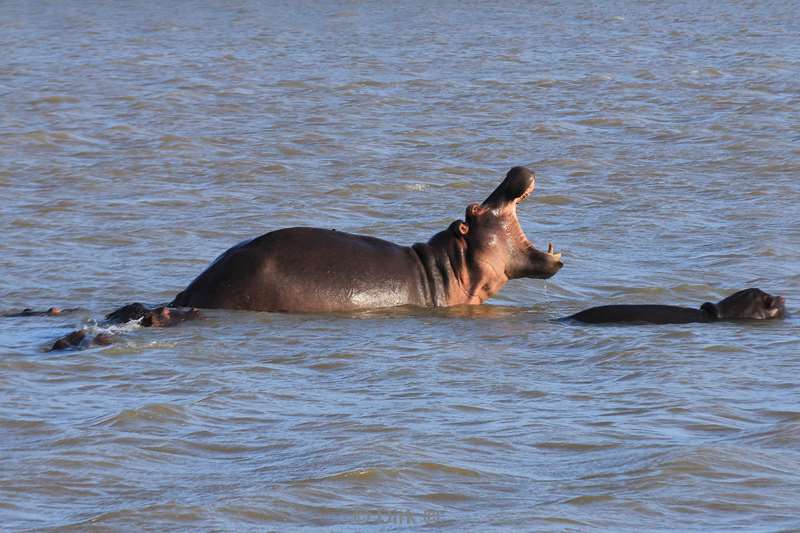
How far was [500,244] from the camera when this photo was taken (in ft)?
29.5

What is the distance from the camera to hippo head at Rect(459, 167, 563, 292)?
896 centimetres

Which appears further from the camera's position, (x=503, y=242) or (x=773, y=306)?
(x=503, y=242)

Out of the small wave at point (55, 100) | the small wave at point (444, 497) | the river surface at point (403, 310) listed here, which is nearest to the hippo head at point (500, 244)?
the river surface at point (403, 310)

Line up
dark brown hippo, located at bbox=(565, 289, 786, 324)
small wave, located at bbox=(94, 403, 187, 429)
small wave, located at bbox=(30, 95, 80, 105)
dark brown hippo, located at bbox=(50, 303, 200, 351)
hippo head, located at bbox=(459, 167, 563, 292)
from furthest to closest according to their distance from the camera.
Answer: small wave, located at bbox=(30, 95, 80, 105), hippo head, located at bbox=(459, 167, 563, 292), dark brown hippo, located at bbox=(565, 289, 786, 324), dark brown hippo, located at bbox=(50, 303, 200, 351), small wave, located at bbox=(94, 403, 187, 429)

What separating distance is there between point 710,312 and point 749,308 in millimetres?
195

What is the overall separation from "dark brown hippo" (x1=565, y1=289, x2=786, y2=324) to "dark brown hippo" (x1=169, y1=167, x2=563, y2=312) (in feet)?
2.05

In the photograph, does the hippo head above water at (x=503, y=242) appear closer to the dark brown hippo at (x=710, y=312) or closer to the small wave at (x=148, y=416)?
the dark brown hippo at (x=710, y=312)

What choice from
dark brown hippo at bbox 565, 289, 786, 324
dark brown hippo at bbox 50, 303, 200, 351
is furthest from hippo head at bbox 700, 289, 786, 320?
dark brown hippo at bbox 50, 303, 200, 351

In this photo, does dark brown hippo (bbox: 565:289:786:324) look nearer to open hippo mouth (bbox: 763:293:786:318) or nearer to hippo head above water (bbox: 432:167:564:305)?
open hippo mouth (bbox: 763:293:786:318)

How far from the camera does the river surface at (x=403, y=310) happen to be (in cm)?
556

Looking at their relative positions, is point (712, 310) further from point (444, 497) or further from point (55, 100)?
point (55, 100)

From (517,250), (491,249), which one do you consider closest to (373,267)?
(491,249)

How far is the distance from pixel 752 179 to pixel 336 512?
27.8 ft

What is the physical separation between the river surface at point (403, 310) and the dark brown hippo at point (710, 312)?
0.12 meters
